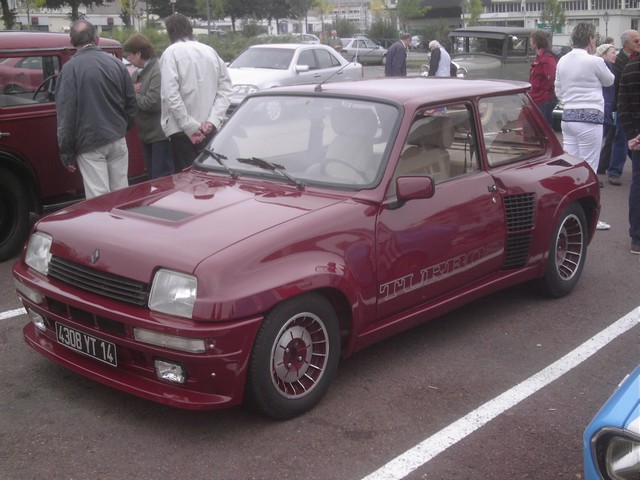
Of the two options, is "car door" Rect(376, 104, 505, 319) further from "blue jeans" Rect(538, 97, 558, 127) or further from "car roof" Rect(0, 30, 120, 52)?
"blue jeans" Rect(538, 97, 558, 127)

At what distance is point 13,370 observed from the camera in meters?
4.69

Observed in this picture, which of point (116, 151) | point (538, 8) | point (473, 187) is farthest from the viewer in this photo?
point (538, 8)

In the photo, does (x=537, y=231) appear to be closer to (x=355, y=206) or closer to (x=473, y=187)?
(x=473, y=187)

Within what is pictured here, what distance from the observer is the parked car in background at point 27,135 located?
22.6 ft

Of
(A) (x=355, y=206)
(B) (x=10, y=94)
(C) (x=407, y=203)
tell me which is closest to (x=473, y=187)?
(C) (x=407, y=203)

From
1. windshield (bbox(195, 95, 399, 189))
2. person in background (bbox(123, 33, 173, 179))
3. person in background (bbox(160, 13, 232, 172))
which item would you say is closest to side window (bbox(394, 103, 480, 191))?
windshield (bbox(195, 95, 399, 189))

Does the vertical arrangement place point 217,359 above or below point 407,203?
below

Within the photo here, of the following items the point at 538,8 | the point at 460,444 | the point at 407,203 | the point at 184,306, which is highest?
A: the point at 538,8

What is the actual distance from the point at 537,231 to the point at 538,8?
108m

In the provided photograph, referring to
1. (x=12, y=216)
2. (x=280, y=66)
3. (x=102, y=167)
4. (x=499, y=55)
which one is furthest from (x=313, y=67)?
(x=102, y=167)

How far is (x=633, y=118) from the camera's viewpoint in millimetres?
7223

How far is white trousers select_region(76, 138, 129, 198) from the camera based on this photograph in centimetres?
650

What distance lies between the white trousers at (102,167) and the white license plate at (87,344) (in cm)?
258

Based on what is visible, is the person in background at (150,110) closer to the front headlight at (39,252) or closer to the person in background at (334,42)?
the front headlight at (39,252)
